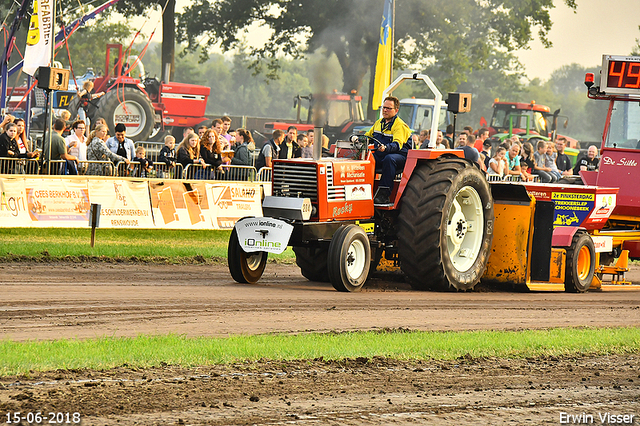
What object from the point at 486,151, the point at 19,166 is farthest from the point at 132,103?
the point at 19,166

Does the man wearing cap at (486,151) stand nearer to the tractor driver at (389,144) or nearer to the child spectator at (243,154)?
the child spectator at (243,154)

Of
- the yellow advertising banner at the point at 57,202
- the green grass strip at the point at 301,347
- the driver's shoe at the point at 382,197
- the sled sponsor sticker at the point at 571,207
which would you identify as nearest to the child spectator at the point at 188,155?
the yellow advertising banner at the point at 57,202

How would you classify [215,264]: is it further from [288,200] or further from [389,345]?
[389,345]

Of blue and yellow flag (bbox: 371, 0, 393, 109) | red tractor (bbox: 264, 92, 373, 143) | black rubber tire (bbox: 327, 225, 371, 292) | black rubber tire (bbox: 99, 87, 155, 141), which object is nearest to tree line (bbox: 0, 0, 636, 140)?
red tractor (bbox: 264, 92, 373, 143)

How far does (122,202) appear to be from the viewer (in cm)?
1549

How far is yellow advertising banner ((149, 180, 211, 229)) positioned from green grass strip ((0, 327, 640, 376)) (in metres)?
8.58

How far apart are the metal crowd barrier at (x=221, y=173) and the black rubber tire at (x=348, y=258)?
6894 mm

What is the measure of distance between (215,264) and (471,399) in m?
8.68

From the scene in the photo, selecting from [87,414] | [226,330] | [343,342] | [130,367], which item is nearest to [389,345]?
[343,342]

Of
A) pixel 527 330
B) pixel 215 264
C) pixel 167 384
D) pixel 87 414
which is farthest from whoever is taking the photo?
pixel 215 264

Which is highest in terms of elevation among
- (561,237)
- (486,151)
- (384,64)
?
(384,64)

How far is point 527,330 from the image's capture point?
8.66 meters

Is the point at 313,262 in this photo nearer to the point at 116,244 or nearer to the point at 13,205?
the point at 116,244

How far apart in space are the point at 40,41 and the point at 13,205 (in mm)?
6419
